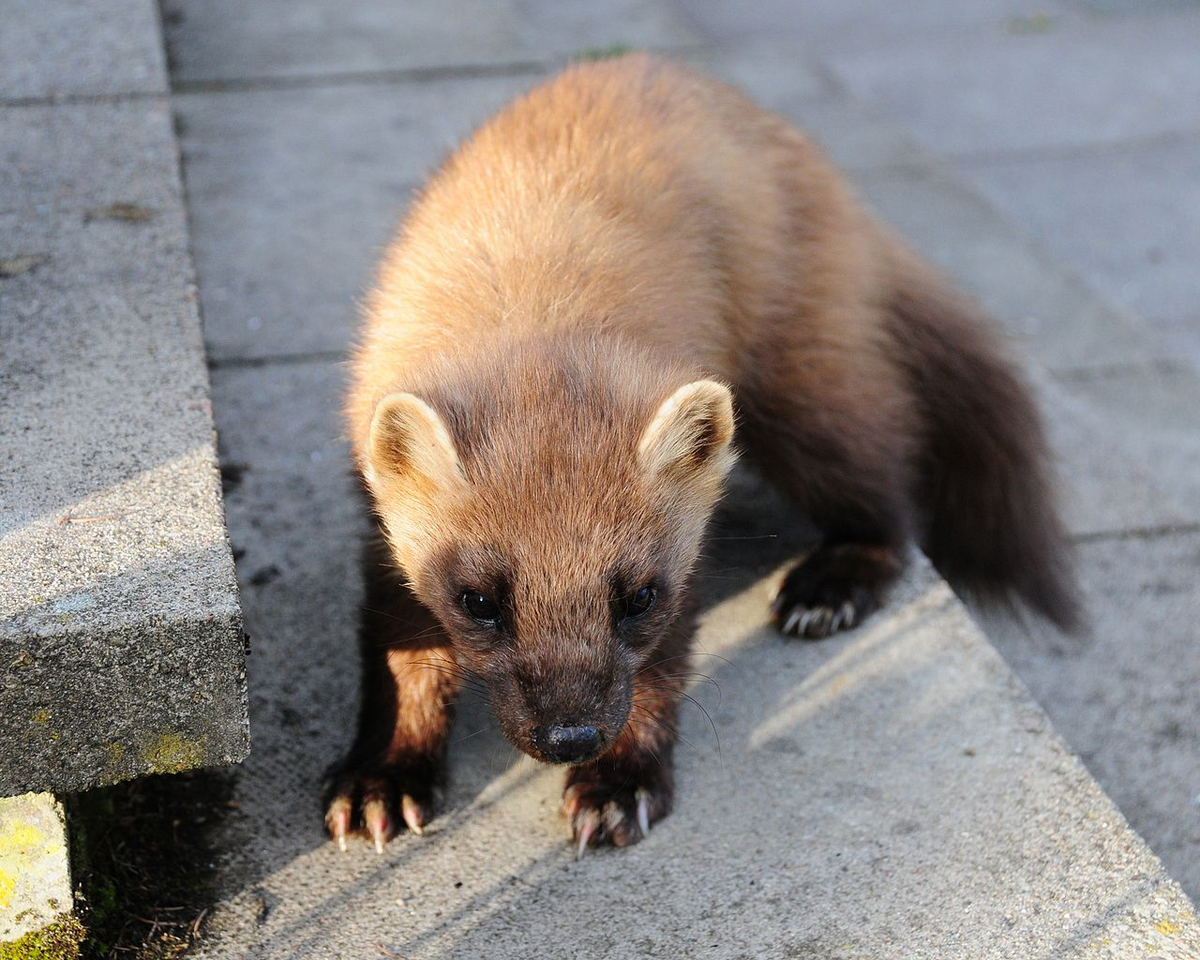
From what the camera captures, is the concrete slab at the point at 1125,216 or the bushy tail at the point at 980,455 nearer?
the bushy tail at the point at 980,455

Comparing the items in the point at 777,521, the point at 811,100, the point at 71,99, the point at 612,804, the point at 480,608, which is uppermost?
the point at 71,99

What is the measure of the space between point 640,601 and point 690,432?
14.1 inches

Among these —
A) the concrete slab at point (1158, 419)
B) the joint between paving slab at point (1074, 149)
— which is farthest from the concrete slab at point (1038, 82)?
the concrete slab at point (1158, 419)

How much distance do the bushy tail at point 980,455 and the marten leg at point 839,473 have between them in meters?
0.29

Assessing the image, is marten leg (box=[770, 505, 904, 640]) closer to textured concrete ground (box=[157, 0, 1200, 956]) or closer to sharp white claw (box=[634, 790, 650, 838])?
textured concrete ground (box=[157, 0, 1200, 956])

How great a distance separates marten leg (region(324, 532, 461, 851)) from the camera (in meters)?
3.08

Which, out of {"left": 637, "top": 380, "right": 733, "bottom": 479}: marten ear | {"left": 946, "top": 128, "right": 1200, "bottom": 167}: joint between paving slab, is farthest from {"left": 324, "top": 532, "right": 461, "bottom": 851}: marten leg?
{"left": 946, "top": 128, "right": 1200, "bottom": 167}: joint between paving slab

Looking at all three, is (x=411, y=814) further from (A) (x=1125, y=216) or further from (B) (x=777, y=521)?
(A) (x=1125, y=216)

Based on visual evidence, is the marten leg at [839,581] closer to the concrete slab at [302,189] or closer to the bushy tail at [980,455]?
the bushy tail at [980,455]

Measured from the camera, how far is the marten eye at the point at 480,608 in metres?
2.75

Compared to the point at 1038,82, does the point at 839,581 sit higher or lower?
higher

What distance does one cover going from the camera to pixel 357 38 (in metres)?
7.33

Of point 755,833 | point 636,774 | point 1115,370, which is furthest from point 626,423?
point 1115,370

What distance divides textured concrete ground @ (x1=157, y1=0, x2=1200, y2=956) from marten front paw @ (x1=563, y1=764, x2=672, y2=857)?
63mm
